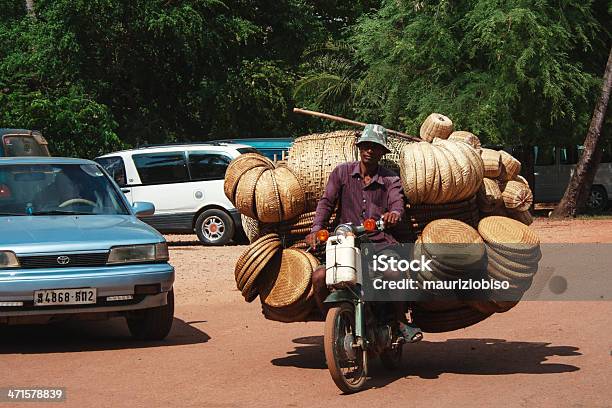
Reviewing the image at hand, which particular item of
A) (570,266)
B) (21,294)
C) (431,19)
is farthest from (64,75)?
(21,294)

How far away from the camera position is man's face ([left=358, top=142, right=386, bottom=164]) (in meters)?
8.93

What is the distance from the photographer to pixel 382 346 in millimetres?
8734

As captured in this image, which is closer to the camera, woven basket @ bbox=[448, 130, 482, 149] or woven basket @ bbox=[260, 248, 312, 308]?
woven basket @ bbox=[260, 248, 312, 308]

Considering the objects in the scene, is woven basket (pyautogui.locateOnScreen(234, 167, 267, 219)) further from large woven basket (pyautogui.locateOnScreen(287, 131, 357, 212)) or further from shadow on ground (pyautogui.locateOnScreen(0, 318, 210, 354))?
shadow on ground (pyautogui.locateOnScreen(0, 318, 210, 354))

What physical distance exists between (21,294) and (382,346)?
3.19 meters

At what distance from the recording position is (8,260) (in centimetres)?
1018

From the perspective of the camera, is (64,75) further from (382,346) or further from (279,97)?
(382,346)

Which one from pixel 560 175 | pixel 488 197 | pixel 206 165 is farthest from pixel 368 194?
pixel 560 175

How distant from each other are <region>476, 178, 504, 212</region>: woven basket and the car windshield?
3.84 metres

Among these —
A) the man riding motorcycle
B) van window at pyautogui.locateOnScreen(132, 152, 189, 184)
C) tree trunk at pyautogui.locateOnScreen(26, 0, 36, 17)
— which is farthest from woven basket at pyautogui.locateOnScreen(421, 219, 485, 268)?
tree trunk at pyautogui.locateOnScreen(26, 0, 36, 17)

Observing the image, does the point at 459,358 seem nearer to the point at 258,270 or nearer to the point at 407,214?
the point at 407,214

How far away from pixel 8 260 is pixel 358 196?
316 centimetres

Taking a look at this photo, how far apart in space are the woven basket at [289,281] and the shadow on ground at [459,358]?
761mm

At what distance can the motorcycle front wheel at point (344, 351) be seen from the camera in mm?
8086
